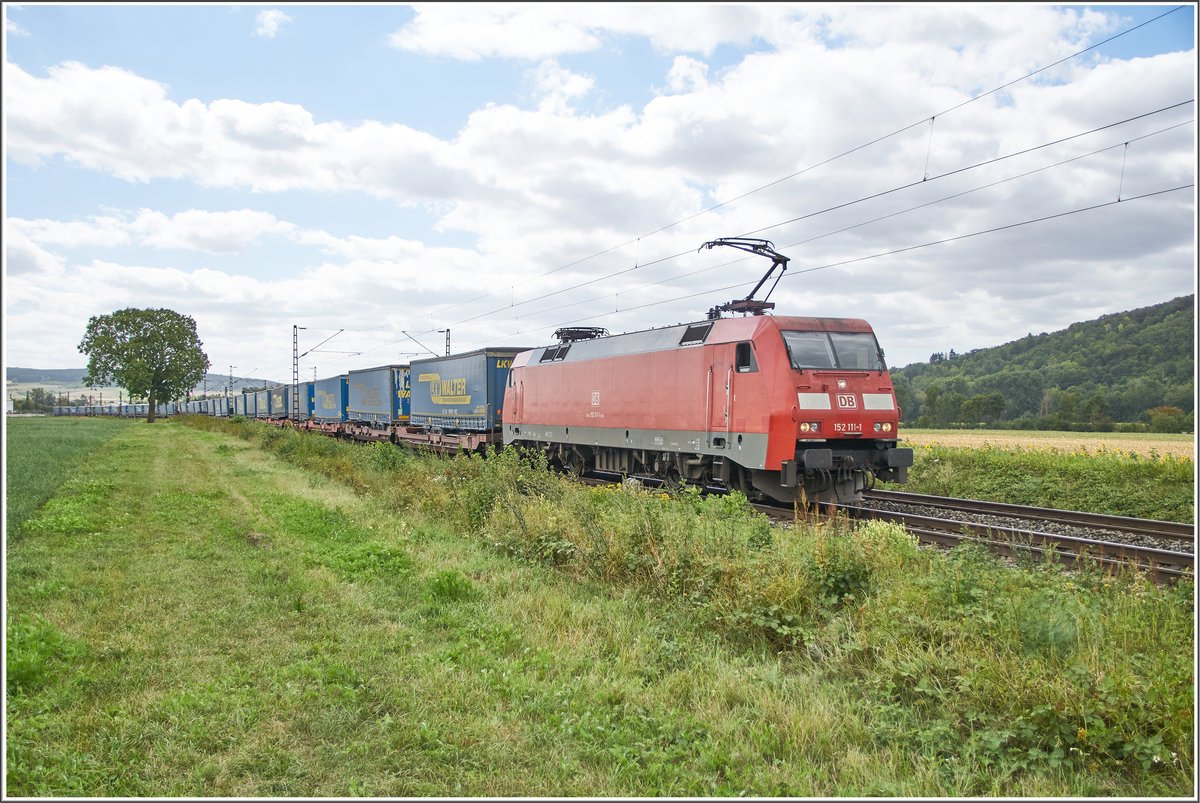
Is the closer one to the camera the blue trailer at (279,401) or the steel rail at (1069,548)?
the steel rail at (1069,548)

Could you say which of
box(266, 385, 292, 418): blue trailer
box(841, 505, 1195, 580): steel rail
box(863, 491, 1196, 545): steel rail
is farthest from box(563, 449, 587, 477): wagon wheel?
box(266, 385, 292, 418): blue trailer

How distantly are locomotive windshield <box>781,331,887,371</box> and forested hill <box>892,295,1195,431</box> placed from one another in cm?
241

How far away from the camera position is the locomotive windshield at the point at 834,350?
12.5 m

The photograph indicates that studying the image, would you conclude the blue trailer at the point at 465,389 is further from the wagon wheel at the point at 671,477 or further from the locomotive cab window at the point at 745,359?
the locomotive cab window at the point at 745,359

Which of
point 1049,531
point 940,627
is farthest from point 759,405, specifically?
point 940,627

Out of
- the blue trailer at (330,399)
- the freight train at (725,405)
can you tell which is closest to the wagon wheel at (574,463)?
the freight train at (725,405)

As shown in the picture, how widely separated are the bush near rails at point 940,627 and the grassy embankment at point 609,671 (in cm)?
2

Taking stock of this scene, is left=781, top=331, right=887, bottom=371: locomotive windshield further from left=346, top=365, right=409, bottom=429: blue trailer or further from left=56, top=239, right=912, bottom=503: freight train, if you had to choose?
left=346, top=365, right=409, bottom=429: blue trailer

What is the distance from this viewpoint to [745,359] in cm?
1295

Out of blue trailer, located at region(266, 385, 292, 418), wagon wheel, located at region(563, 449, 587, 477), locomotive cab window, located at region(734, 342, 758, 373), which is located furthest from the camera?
blue trailer, located at region(266, 385, 292, 418)

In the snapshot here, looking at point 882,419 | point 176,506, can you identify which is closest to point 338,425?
point 176,506

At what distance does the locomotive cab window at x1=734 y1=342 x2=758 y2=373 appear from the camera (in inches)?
503

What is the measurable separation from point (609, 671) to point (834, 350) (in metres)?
8.86

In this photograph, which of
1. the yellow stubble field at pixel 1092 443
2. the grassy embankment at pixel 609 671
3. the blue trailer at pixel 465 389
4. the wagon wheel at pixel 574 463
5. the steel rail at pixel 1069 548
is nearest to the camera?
the grassy embankment at pixel 609 671
